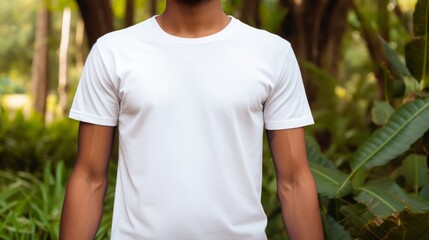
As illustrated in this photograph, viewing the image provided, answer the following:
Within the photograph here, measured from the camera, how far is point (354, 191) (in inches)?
133

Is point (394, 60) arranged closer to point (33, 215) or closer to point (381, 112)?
point (381, 112)

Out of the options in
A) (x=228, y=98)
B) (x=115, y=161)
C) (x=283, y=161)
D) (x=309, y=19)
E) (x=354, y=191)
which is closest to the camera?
(x=228, y=98)

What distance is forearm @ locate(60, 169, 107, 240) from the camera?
2.23m

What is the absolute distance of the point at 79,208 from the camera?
7.32ft

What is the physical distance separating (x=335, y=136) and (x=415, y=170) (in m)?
3.11

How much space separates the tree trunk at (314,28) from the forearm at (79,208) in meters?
5.07

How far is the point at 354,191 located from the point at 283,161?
1.22 meters

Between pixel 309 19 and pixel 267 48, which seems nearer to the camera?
pixel 267 48

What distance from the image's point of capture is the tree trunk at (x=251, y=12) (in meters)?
7.34

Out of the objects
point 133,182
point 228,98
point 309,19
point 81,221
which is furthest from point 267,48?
point 309,19

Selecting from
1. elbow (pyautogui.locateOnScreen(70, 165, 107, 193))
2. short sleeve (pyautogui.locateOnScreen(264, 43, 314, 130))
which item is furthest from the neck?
elbow (pyautogui.locateOnScreen(70, 165, 107, 193))

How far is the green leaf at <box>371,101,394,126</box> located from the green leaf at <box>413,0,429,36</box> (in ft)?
1.37

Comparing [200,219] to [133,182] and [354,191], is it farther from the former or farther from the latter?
[354,191]

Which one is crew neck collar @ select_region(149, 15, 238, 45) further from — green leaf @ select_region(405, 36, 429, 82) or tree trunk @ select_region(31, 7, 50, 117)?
tree trunk @ select_region(31, 7, 50, 117)
